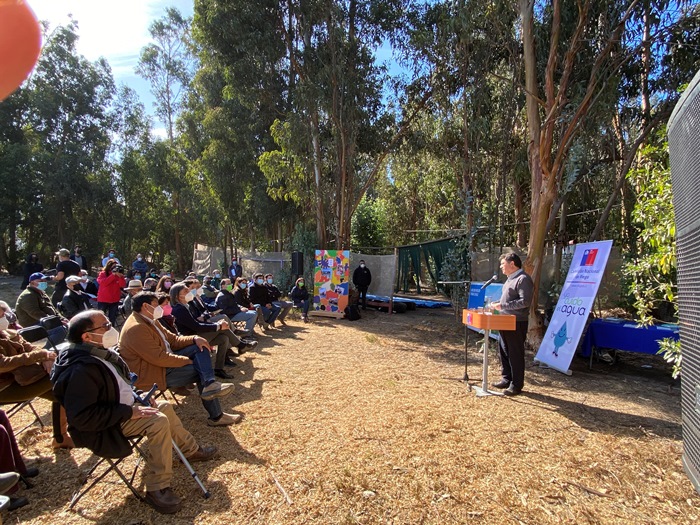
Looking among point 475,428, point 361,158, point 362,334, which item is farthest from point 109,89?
point 475,428

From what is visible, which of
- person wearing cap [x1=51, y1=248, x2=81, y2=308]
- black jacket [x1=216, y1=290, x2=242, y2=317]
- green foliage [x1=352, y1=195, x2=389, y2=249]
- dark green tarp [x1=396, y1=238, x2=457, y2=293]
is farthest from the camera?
green foliage [x1=352, y1=195, x2=389, y2=249]

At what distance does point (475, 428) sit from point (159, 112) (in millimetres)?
29142

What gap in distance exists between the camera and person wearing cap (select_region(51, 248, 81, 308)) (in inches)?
264

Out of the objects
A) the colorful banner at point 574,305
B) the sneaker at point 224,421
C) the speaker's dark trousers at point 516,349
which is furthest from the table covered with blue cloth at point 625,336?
the sneaker at point 224,421

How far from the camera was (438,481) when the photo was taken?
2797 mm

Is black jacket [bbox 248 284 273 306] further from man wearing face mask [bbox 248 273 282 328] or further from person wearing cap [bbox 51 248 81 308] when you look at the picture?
person wearing cap [bbox 51 248 81 308]

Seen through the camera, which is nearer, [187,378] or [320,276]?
[187,378]

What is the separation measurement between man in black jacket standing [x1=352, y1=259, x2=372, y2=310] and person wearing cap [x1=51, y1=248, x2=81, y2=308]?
712 cm

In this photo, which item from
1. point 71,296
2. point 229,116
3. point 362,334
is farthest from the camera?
point 229,116

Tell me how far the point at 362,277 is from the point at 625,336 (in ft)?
23.8

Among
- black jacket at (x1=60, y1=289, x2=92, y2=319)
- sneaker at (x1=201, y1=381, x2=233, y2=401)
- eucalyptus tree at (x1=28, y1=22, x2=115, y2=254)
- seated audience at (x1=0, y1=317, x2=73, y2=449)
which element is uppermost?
eucalyptus tree at (x1=28, y1=22, x2=115, y2=254)

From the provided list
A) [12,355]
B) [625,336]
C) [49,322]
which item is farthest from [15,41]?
[625,336]

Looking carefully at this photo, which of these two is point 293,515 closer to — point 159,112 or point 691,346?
point 691,346

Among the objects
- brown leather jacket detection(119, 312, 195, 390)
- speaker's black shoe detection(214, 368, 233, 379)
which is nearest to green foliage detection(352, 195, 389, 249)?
speaker's black shoe detection(214, 368, 233, 379)
